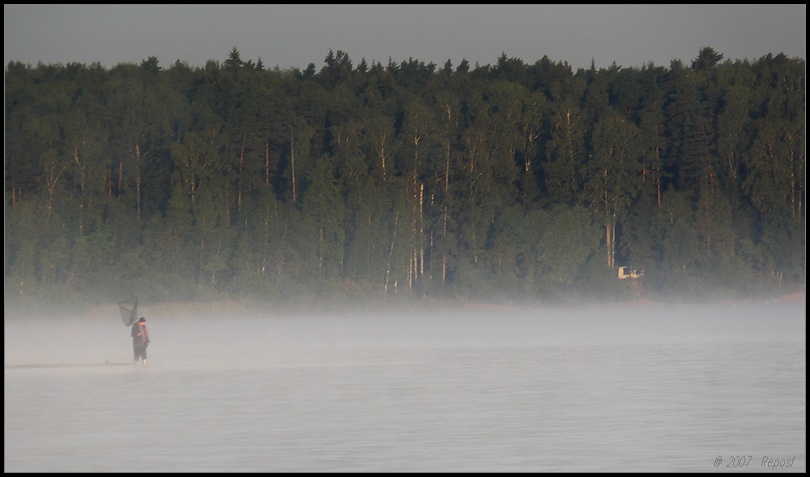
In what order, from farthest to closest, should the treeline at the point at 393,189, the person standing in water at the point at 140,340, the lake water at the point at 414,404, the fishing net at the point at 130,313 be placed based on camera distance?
1. the treeline at the point at 393,189
2. the fishing net at the point at 130,313
3. the person standing in water at the point at 140,340
4. the lake water at the point at 414,404

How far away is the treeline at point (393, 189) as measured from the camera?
2470 inches

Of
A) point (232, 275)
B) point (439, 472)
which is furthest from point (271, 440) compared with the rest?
point (232, 275)

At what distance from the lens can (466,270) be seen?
64875 millimetres

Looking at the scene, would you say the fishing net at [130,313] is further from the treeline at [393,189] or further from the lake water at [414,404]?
the treeline at [393,189]

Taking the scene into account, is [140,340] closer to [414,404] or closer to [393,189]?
[414,404]

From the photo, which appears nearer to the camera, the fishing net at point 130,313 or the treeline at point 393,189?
the fishing net at point 130,313

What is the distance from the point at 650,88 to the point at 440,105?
53.3ft

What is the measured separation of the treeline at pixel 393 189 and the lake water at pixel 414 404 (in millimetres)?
25394

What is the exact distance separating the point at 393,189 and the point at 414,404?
157 feet

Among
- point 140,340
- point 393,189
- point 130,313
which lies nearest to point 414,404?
point 140,340

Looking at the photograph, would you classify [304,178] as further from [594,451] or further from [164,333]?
[594,451]

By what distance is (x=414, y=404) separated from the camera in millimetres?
18812

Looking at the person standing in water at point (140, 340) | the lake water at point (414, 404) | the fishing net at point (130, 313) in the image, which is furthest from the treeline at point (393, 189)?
the person standing in water at point (140, 340)

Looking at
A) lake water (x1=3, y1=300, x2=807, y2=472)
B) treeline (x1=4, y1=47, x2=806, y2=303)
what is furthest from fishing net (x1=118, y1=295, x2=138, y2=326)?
treeline (x1=4, y1=47, x2=806, y2=303)
